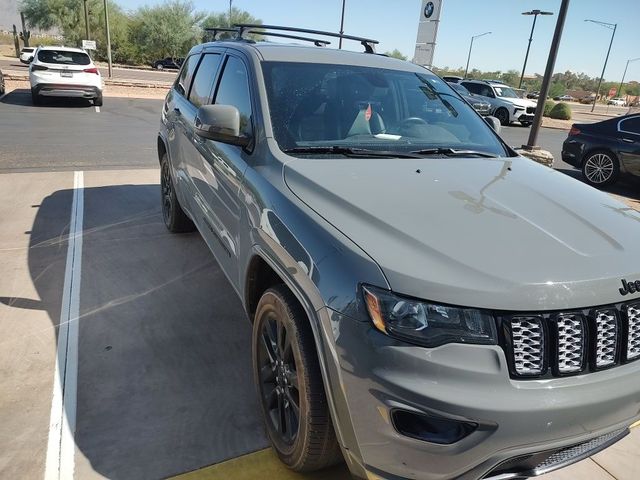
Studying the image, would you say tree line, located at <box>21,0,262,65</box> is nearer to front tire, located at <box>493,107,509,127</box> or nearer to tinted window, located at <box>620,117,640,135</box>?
front tire, located at <box>493,107,509,127</box>

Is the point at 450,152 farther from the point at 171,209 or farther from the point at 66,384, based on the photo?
the point at 171,209

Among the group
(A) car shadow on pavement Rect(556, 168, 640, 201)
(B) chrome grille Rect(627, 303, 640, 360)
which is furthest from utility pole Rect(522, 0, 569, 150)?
(B) chrome grille Rect(627, 303, 640, 360)

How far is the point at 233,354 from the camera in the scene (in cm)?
324

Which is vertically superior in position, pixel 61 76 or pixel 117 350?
pixel 61 76

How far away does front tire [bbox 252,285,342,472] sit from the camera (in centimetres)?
198

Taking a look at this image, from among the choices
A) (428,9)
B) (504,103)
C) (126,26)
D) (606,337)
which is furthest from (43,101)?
(126,26)

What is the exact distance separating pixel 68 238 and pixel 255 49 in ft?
9.39

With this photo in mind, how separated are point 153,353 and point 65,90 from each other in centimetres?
1366

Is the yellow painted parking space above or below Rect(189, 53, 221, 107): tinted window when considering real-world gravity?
below

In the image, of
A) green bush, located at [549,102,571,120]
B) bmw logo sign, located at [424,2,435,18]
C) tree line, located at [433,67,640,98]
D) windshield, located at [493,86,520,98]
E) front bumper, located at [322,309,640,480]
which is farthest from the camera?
tree line, located at [433,67,640,98]

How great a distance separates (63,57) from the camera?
1481 cm

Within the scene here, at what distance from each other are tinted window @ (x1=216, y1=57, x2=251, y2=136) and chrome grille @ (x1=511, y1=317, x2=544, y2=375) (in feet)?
5.80

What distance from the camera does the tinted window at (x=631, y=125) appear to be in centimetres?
909

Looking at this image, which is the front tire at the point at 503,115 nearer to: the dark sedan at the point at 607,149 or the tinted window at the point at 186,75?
the dark sedan at the point at 607,149
